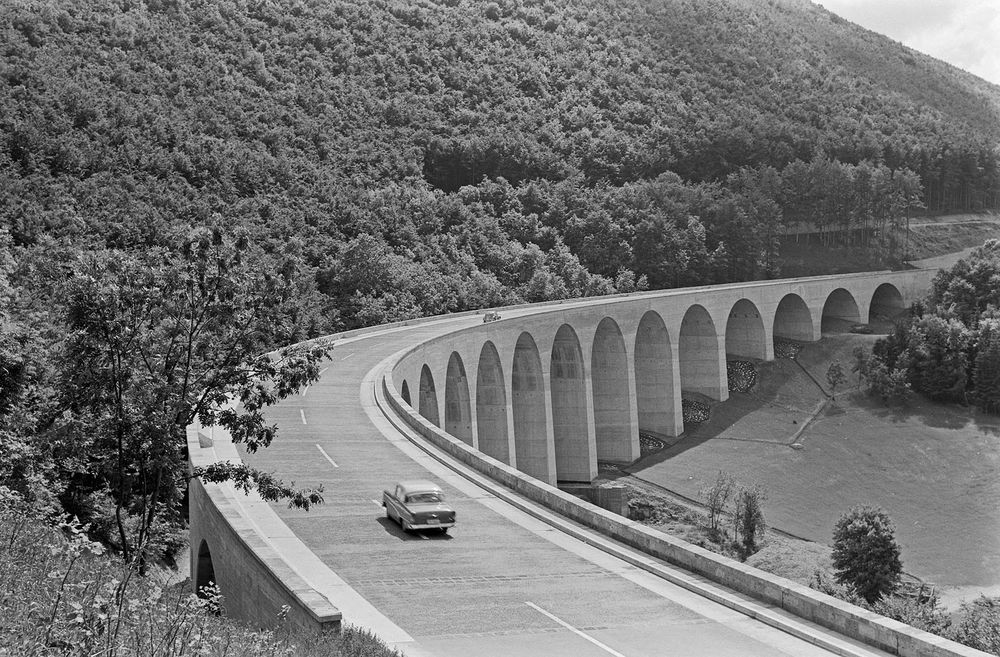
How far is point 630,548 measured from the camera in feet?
73.3

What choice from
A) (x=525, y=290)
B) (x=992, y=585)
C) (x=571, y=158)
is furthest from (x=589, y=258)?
(x=992, y=585)

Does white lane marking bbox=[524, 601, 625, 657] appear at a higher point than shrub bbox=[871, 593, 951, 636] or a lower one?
higher

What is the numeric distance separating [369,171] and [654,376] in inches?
1548

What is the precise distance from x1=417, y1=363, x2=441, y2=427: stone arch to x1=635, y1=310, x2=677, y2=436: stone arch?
95.0 feet

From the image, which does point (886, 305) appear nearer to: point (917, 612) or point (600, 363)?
point (600, 363)

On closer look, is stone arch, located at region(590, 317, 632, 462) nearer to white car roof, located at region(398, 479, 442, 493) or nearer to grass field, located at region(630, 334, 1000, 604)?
grass field, located at region(630, 334, 1000, 604)

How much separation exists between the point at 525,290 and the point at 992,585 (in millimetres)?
49634

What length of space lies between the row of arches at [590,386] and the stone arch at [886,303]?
7.28 metres

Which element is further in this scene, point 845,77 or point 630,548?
point 845,77

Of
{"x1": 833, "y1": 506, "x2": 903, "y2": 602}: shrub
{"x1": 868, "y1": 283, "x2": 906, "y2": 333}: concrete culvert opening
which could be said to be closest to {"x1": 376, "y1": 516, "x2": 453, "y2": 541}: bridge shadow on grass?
{"x1": 833, "y1": 506, "x2": 903, "y2": 602}: shrub

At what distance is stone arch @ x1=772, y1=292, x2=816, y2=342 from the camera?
316 ft

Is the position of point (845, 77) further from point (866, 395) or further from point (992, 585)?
point (992, 585)

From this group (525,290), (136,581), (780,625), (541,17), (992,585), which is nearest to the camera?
(136,581)

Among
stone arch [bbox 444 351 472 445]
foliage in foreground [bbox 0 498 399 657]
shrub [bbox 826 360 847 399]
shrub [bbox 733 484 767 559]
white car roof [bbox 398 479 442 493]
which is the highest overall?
foliage in foreground [bbox 0 498 399 657]
